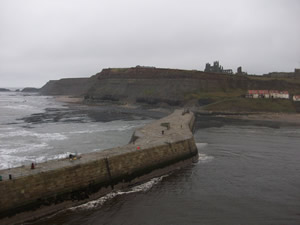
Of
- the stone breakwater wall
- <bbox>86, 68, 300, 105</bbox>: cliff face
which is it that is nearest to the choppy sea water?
the stone breakwater wall

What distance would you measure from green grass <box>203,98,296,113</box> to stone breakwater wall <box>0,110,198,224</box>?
216 ft

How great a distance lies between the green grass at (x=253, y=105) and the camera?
91.1 m

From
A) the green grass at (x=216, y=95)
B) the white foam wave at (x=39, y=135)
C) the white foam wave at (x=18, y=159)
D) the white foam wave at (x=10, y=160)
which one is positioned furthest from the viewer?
the green grass at (x=216, y=95)

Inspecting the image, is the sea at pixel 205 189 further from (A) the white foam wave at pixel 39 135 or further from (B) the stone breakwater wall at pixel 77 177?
(A) the white foam wave at pixel 39 135

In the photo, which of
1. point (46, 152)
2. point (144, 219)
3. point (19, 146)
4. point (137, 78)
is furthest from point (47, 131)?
point (137, 78)

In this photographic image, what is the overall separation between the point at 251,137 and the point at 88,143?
29585 millimetres

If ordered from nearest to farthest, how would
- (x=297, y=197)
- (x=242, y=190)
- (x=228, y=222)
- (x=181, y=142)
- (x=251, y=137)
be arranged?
(x=228, y=222) < (x=297, y=197) < (x=242, y=190) < (x=181, y=142) < (x=251, y=137)

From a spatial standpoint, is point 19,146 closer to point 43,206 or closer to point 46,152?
point 46,152

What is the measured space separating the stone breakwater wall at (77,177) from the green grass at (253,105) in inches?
2590

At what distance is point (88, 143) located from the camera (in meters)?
43.2

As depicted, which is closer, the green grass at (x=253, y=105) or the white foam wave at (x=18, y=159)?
the white foam wave at (x=18, y=159)

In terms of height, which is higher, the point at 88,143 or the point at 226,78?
the point at 226,78

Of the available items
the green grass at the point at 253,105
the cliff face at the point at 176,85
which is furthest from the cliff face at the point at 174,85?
the green grass at the point at 253,105

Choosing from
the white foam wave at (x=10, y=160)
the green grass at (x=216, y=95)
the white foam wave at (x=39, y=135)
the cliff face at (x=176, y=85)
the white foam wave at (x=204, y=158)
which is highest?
the cliff face at (x=176, y=85)
